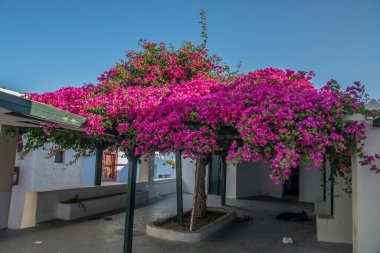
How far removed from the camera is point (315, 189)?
51.7 ft

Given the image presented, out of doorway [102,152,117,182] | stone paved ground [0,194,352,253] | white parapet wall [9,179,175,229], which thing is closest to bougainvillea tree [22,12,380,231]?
stone paved ground [0,194,352,253]

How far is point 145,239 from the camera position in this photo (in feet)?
26.4

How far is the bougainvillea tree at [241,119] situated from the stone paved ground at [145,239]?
2.46 meters

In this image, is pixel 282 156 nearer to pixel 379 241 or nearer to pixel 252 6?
pixel 379 241

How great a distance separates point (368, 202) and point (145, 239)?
5112mm

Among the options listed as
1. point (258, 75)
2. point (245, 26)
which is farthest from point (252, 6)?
point (258, 75)

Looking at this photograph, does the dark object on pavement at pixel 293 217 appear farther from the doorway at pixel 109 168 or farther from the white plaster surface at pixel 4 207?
the doorway at pixel 109 168

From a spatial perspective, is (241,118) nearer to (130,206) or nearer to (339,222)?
(130,206)

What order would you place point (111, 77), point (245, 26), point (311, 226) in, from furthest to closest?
point (245, 26) < point (311, 226) < point (111, 77)

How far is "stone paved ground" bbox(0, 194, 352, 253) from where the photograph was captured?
23.7 feet

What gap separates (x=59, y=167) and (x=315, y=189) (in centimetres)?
1222

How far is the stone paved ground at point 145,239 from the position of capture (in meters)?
7.22

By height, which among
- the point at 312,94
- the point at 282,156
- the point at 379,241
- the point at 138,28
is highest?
the point at 138,28

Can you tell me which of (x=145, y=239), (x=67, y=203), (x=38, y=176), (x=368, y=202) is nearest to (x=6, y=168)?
(x=67, y=203)
